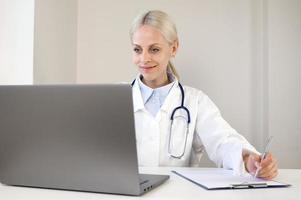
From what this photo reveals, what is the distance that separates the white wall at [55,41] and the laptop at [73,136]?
838mm

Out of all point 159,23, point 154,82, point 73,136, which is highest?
point 159,23

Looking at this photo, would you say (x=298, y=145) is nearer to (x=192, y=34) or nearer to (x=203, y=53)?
(x=203, y=53)

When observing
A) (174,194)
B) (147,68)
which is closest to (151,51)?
(147,68)

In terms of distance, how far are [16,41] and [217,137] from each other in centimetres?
103

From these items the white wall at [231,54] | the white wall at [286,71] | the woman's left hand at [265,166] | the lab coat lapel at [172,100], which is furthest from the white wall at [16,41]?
the white wall at [286,71]

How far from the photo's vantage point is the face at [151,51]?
56.4 inches

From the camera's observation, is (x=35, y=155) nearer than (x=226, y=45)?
Yes

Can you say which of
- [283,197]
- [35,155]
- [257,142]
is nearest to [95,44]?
[257,142]

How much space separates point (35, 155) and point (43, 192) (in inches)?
3.3

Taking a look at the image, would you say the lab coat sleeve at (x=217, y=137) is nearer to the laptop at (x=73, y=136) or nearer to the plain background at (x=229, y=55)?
the plain background at (x=229, y=55)

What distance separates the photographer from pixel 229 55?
177 centimetres

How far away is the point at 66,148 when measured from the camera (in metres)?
0.64

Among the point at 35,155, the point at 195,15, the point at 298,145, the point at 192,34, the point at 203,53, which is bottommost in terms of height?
the point at 298,145

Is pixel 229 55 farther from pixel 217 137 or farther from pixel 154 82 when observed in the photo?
pixel 217 137
